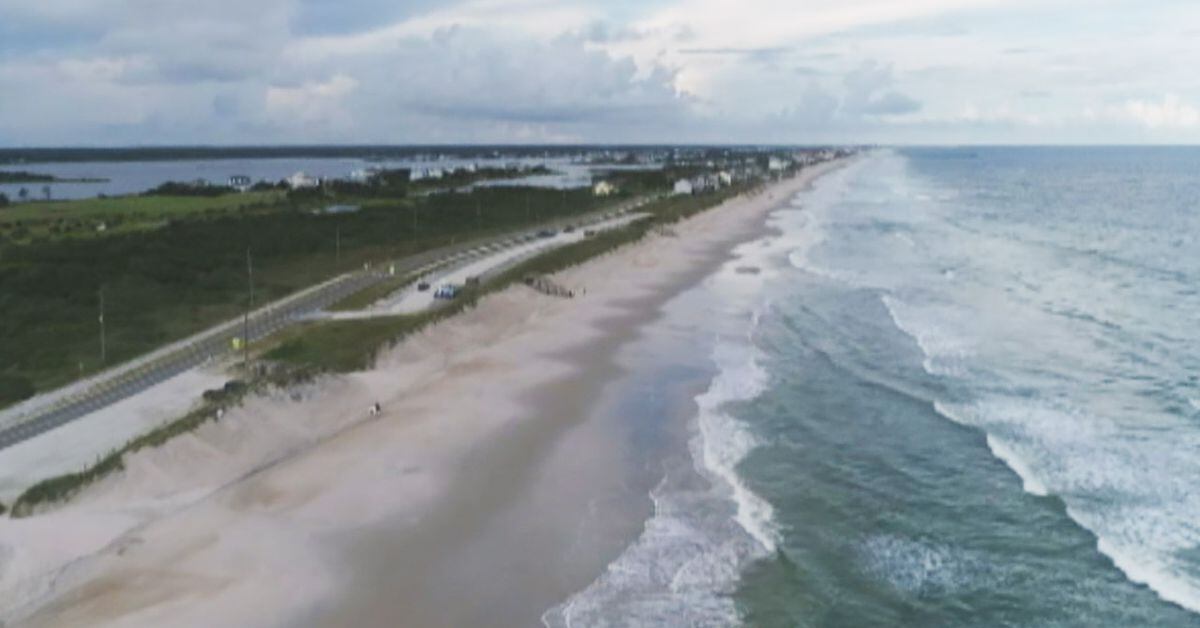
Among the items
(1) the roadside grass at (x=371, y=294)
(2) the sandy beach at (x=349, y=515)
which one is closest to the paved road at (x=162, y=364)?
(1) the roadside grass at (x=371, y=294)

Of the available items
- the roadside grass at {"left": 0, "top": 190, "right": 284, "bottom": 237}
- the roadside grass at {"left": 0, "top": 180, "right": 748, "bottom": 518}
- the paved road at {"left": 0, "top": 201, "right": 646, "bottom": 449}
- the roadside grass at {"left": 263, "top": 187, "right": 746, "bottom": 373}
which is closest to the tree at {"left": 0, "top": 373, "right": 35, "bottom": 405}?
the paved road at {"left": 0, "top": 201, "right": 646, "bottom": 449}

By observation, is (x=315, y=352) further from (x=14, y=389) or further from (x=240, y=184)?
(x=240, y=184)

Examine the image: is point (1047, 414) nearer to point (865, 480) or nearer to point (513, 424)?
point (865, 480)

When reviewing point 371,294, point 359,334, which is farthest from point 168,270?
point 359,334

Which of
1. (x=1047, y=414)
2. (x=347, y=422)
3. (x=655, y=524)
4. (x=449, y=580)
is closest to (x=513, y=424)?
(x=347, y=422)

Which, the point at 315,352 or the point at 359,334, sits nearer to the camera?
the point at 315,352

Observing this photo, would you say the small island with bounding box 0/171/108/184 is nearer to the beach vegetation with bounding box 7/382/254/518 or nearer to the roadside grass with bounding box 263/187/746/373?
the roadside grass with bounding box 263/187/746/373
